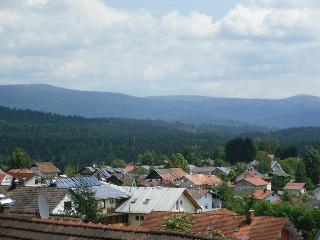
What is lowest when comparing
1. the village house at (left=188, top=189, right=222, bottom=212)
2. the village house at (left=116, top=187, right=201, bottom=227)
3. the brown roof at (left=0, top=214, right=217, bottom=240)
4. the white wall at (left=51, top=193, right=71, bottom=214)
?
the village house at (left=188, top=189, right=222, bottom=212)

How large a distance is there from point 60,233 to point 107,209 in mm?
34536

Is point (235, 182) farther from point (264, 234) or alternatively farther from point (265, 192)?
point (264, 234)

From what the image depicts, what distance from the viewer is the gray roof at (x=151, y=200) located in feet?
141

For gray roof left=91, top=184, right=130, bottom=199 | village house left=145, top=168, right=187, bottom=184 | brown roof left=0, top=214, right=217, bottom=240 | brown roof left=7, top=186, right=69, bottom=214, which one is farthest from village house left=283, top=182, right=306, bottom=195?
brown roof left=0, top=214, right=217, bottom=240

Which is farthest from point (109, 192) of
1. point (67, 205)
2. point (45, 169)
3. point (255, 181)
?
point (45, 169)

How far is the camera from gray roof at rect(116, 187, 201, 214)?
141ft

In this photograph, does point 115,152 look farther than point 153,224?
Yes

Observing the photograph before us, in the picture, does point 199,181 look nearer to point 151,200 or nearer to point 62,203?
point 151,200

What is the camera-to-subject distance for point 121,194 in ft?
150

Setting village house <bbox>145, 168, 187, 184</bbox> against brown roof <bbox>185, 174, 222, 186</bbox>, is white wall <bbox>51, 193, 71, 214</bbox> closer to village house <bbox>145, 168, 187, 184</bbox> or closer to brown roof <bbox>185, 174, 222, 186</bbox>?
village house <bbox>145, 168, 187, 184</bbox>

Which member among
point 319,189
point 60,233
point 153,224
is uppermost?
point 60,233

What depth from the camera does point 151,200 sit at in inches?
1735

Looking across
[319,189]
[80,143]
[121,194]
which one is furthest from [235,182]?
[80,143]

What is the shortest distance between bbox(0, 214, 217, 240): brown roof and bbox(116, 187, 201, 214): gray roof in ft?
106
